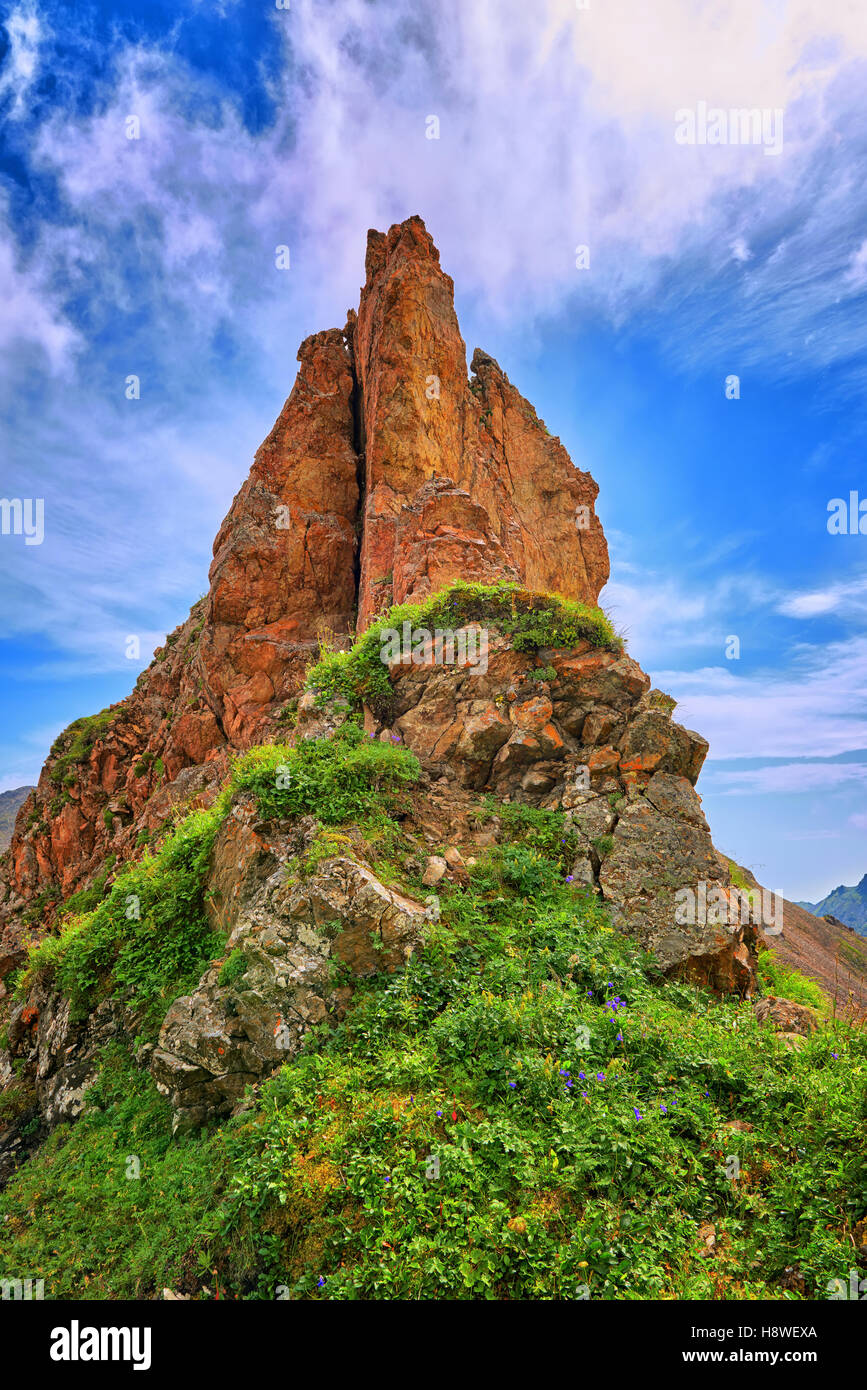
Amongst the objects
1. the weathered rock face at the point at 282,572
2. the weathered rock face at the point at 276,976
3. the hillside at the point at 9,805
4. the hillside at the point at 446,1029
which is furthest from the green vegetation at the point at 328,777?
the hillside at the point at 9,805

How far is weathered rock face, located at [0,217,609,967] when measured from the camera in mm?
23250

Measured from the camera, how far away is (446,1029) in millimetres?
5277

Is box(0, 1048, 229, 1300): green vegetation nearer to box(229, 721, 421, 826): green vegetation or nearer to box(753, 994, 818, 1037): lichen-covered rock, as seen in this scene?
box(229, 721, 421, 826): green vegetation

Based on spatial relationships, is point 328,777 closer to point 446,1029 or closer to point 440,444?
point 446,1029

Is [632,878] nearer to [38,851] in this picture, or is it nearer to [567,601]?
[567,601]

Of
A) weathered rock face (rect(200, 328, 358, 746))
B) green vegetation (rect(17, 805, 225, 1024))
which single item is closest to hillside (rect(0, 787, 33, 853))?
weathered rock face (rect(200, 328, 358, 746))

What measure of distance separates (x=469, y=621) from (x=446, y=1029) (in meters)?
6.66

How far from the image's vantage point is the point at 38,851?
29.2 m

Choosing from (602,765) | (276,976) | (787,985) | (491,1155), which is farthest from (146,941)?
(787,985)

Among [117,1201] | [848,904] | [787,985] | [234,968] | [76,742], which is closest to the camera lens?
[117,1201]

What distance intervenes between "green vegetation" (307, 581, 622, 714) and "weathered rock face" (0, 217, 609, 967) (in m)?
8.68

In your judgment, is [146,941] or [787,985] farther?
[787,985]
